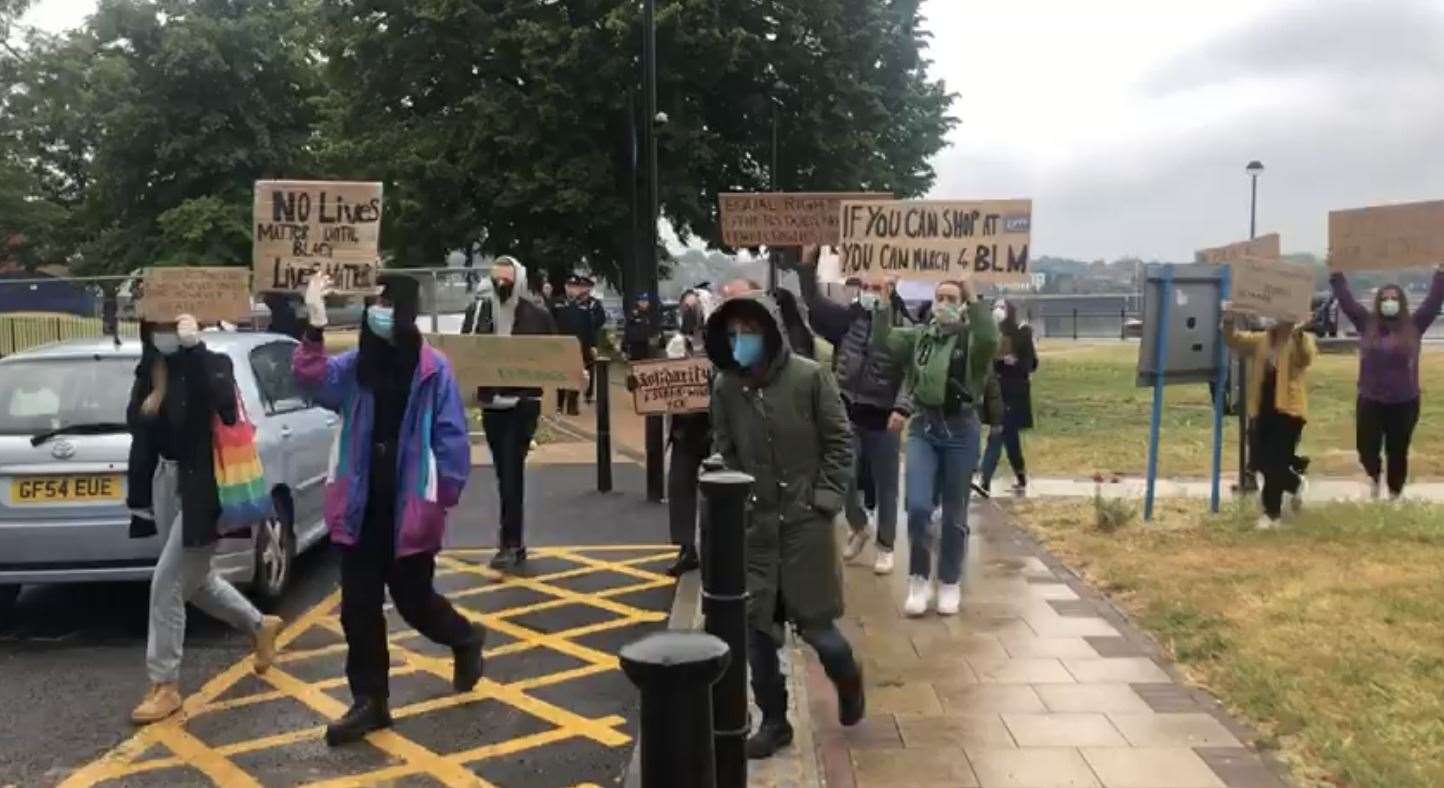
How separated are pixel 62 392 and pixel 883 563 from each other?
4679 mm

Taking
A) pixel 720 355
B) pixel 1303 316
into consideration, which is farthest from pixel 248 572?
pixel 1303 316

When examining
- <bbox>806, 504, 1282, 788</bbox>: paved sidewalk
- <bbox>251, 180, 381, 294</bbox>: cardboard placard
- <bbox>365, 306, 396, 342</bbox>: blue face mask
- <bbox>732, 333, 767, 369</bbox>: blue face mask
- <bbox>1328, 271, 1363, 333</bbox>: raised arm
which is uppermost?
<bbox>251, 180, 381, 294</bbox>: cardboard placard

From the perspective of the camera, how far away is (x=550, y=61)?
25469mm

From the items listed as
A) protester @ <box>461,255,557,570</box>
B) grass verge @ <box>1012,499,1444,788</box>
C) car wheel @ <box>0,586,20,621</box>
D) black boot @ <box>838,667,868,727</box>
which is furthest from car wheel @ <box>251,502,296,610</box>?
grass verge @ <box>1012,499,1444,788</box>

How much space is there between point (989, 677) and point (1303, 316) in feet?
14.8

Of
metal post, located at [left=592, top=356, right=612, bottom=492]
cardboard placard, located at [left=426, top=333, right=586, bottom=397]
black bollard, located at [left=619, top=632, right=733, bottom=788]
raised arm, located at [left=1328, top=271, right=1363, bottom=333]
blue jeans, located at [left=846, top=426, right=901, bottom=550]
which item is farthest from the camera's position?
metal post, located at [left=592, top=356, right=612, bottom=492]

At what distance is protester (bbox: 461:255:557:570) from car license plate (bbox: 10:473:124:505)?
87.9 inches

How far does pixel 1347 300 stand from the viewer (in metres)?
9.48

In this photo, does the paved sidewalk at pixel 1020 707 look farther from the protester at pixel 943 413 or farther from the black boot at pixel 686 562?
the black boot at pixel 686 562

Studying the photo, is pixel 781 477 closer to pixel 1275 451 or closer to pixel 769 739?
pixel 769 739

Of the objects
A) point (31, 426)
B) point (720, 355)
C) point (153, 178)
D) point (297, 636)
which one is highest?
point (153, 178)

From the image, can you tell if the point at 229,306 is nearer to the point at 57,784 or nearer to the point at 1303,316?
the point at 57,784

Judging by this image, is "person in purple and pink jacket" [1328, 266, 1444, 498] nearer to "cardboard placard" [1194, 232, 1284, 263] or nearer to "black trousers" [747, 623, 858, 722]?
"cardboard placard" [1194, 232, 1284, 263]

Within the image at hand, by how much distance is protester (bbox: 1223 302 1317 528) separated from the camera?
28.9ft
